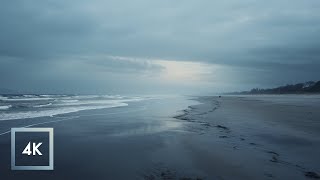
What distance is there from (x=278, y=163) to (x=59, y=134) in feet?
29.8

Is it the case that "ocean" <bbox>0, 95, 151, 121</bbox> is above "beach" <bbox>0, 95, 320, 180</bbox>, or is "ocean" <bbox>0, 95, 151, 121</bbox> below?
above

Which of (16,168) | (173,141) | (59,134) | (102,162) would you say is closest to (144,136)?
(173,141)

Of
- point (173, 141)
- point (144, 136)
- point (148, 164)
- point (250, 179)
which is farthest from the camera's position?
point (144, 136)

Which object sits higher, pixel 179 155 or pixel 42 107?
pixel 42 107

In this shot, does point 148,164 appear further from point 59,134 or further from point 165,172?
point 59,134

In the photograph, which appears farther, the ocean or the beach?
the ocean

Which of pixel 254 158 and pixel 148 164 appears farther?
pixel 254 158

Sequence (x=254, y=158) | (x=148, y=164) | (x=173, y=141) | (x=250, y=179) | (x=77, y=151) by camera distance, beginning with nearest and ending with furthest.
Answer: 1. (x=250, y=179)
2. (x=148, y=164)
3. (x=254, y=158)
4. (x=77, y=151)
5. (x=173, y=141)

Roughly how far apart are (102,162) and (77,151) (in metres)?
1.78

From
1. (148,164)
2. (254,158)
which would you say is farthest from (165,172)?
(254,158)

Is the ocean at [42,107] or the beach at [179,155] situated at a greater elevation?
the ocean at [42,107]

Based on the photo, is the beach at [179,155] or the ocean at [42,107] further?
the ocean at [42,107]

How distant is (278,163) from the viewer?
808 centimetres

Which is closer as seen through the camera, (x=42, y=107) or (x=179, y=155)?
(x=179, y=155)
